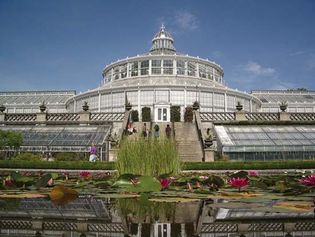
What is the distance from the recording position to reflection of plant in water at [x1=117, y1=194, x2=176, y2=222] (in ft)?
12.0

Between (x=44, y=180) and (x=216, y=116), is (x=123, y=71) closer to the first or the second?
(x=216, y=116)

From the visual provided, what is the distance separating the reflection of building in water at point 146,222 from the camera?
9.49 ft

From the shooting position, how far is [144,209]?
4.21 m

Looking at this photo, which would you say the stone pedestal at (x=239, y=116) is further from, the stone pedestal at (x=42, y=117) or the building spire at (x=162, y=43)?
the building spire at (x=162, y=43)

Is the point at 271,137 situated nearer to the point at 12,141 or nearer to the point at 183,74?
the point at 12,141

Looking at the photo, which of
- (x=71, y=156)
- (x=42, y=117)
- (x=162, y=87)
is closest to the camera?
(x=71, y=156)

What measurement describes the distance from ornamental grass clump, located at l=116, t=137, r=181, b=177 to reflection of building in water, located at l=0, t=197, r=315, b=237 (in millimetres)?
2844

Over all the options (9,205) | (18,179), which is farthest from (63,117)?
(9,205)

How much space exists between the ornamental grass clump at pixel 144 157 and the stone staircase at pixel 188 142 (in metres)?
15.3

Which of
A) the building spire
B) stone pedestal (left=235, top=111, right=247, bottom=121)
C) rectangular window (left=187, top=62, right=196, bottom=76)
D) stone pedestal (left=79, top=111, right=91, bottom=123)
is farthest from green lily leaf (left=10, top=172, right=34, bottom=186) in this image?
the building spire

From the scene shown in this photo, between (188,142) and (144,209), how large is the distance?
73.5 ft

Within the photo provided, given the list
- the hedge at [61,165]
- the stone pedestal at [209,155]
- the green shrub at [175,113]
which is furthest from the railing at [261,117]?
the hedge at [61,165]

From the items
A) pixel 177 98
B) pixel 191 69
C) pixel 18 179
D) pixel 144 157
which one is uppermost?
pixel 191 69

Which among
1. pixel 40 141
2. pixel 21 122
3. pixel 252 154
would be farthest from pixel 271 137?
pixel 21 122
